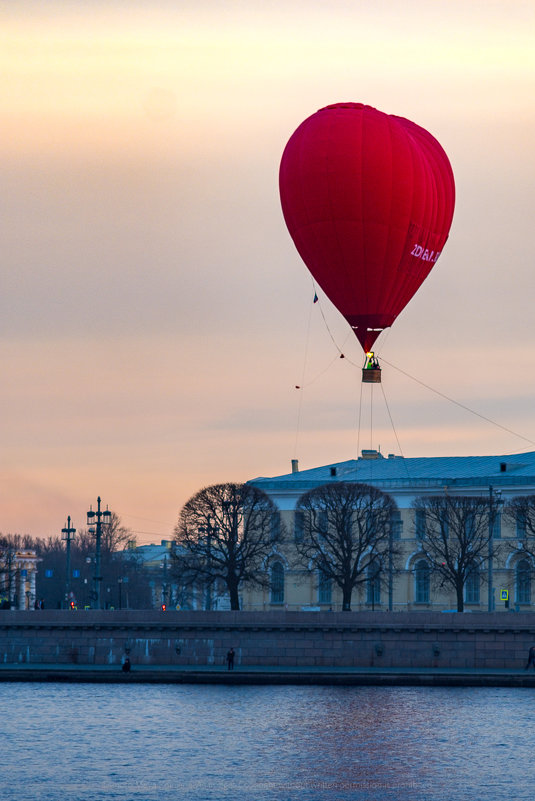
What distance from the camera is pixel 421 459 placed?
9562 cm

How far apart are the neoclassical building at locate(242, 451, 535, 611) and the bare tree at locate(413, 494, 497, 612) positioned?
2.87 ft

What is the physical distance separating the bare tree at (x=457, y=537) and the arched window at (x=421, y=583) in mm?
1484

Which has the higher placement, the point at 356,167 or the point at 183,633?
the point at 356,167

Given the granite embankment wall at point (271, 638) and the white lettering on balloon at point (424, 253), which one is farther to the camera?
the granite embankment wall at point (271, 638)

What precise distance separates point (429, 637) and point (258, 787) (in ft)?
78.7

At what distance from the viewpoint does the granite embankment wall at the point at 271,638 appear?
2463 inches

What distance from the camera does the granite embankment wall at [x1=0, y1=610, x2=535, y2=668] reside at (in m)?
62.6

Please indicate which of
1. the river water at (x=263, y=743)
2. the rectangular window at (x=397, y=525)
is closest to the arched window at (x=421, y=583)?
the rectangular window at (x=397, y=525)

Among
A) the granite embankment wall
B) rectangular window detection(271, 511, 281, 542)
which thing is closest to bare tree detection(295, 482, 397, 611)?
rectangular window detection(271, 511, 281, 542)

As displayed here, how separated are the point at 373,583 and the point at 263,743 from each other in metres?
35.5

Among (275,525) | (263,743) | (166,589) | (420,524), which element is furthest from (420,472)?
(263,743)

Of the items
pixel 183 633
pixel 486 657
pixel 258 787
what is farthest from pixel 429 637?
pixel 258 787

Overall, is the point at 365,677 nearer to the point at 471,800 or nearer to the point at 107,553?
the point at 471,800

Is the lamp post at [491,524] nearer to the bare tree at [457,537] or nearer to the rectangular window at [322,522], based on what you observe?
the bare tree at [457,537]
